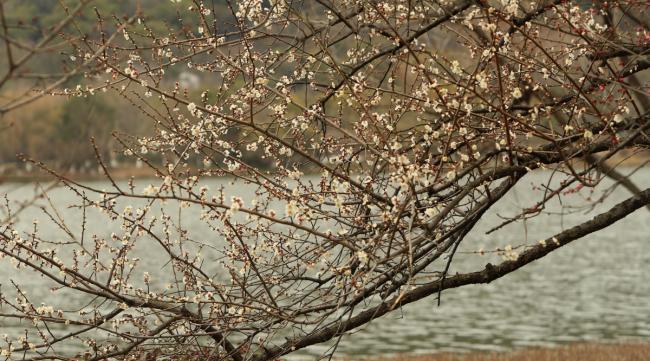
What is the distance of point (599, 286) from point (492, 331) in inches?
289

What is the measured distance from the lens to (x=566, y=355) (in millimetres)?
15164

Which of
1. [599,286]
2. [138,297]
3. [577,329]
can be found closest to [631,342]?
[577,329]

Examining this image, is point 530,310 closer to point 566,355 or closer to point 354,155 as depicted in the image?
point 566,355

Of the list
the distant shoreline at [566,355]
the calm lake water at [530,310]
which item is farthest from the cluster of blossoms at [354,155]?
the distant shoreline at [566,355]

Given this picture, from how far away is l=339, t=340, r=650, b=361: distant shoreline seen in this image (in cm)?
1441

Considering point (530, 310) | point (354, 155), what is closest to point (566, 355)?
point (530, 310)

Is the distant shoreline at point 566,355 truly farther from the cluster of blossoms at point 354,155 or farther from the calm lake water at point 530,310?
the cluster of blossoms at point 354,155

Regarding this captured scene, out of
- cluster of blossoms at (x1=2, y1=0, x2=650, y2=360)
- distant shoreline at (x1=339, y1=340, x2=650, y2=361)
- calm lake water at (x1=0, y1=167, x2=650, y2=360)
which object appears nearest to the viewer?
cluster of blossoms at (x1=2, y1=0, x2=650, y2=360)

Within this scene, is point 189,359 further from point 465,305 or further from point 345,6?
point 465,305

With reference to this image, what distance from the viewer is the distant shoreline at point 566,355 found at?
1441 centimetres

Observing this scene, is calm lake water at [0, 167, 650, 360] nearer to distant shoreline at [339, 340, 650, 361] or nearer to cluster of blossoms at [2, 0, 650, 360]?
distant shoreline at [339, 340, 650, 361]

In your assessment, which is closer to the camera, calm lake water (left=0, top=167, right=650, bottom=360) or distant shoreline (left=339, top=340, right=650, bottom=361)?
distant shoreline (left=339, top=340, right=650, bottom=361)

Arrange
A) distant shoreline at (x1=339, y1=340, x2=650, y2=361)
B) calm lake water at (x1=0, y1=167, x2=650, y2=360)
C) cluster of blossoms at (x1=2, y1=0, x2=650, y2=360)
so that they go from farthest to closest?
calm lake water at (x1=0, y1=167, x2=650, y2=360) → distant shoreline at (x1=339, y1=340, x2=650, y2=361) → cluster of blossoms at (x1=2, y1=0, x2=650, y2=360)

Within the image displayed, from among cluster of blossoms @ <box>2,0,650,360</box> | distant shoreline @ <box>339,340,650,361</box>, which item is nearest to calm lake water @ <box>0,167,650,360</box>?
distant shoreline @ <box>339,340,650,361</box>
